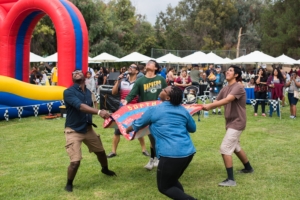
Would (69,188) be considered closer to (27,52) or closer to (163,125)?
(163,125)

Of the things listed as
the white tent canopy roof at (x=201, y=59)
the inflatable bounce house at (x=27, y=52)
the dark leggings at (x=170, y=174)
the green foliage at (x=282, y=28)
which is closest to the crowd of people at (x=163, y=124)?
the dark leggings at (x=170, y=174)

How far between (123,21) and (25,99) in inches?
1363

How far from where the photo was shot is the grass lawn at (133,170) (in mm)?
5043

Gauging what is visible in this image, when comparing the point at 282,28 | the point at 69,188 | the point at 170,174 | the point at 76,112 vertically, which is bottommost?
the point at 69,188

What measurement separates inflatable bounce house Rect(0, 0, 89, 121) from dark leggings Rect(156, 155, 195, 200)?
7714 mm

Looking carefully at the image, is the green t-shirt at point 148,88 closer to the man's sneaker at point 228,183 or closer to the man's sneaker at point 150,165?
the man's sneaker at point 150,165

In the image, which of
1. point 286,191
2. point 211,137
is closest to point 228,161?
point 286,191

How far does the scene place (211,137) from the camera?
8.63 m

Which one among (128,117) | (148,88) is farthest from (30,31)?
(128,117)

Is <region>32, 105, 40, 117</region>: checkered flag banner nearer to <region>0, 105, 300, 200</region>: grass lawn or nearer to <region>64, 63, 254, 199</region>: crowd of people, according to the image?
<region>0, 105, 300, 200</region>: grass lawn

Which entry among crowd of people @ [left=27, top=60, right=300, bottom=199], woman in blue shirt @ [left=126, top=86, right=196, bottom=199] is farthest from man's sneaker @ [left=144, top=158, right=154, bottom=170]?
woman in blue shirt @ [left=126, top=86, right=196, bottom=199]

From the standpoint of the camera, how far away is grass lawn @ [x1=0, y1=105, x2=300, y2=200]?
5043mm

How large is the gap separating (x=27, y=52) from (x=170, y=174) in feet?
36.7

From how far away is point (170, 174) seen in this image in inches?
155
